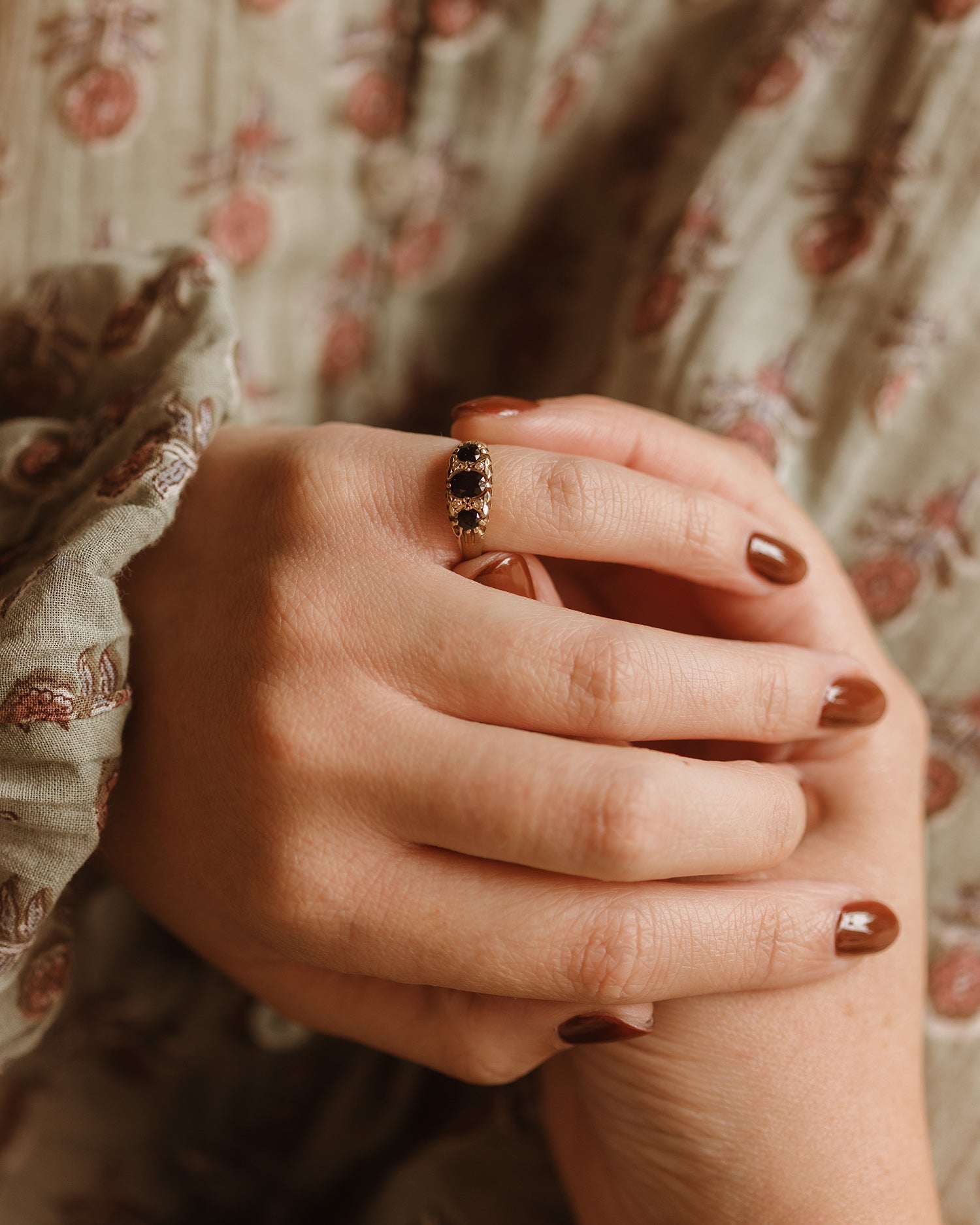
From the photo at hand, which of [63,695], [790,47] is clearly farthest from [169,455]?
[790,47]

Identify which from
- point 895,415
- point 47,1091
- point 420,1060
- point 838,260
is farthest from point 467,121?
point 47,1091

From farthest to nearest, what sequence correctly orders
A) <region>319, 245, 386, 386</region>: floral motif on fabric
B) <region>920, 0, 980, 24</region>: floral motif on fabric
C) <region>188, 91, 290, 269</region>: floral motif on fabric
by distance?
<region>319, 245, 386, 386</region>: floral motif on fabric, <region>188, 91, 290, 269</region>: floral motif on fabric, <region>920, 0, 980, 24</region>: floral motif on fabric

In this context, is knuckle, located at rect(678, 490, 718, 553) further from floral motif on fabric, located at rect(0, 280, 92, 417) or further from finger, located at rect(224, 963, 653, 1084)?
floral motif on fabric, located at rect(0, 280, 92, 417)

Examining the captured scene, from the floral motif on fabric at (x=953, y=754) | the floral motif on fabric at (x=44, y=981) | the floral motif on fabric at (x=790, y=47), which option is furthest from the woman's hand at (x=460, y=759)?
the floral motif on fabric at (x=790, y=47)

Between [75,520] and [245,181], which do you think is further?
[245,181]

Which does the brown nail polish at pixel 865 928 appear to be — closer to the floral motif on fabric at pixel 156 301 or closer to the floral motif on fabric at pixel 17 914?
the floral motif on fabric at pixel 17 914

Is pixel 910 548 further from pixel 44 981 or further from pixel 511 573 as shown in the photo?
pixel 44 981

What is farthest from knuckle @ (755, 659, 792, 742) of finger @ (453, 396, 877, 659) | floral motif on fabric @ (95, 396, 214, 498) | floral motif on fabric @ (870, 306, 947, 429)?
floral motif on fabric @ (95, 396, 214, 498)
